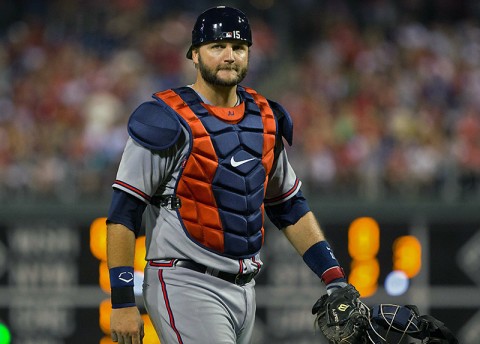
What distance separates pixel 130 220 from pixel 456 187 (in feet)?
16.2

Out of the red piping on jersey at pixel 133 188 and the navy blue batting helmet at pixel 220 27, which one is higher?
the navy blue batting helmet at pixel 220 27

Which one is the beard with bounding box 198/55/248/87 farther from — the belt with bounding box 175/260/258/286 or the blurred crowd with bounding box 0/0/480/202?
the blurred crowd with bounding box 0/0/480/202

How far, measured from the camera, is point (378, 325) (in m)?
3.86

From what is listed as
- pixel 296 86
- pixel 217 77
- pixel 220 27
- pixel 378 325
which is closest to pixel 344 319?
pixel 378 325

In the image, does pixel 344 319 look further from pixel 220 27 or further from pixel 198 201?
pixel 220 27

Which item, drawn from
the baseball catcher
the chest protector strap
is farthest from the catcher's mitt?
the chest protector strap

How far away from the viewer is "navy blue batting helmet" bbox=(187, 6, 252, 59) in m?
3.90

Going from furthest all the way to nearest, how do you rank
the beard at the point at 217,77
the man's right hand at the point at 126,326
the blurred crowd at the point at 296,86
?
the blurred crowd at the point at 296,86 → the beard at the point at 217,77 → the man's right hand at the point at 126,326

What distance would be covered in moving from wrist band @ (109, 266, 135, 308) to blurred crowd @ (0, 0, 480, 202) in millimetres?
4477

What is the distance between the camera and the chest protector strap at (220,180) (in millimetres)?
3850

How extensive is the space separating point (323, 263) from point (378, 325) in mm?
407

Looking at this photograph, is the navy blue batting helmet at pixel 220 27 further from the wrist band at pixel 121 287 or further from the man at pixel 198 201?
the wrist band at pixel 121 287

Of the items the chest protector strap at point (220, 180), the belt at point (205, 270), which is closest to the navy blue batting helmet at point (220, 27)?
the chest protector strap at point (220, 180)

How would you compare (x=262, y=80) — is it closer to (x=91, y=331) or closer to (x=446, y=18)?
(x=446, y=18)
